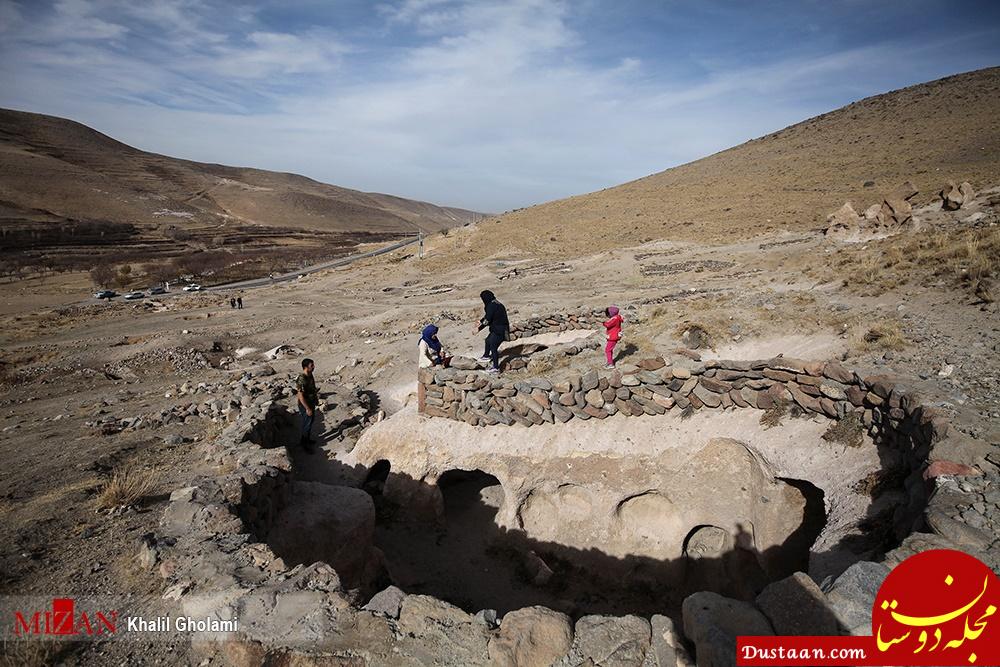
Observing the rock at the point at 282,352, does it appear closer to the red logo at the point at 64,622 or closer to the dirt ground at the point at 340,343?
the dirt ground at the point at 340,343

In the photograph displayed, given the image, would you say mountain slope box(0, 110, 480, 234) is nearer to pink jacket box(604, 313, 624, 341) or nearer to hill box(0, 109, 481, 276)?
hill box(0, 109, 481, 276)

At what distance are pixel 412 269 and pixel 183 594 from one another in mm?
33322

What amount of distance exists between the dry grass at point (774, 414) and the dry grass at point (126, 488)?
7.94 metres

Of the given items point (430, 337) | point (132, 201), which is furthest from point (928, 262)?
point (132, 201)

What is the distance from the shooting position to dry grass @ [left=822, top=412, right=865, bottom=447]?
18.7 feet

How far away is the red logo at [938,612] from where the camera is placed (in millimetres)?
2768

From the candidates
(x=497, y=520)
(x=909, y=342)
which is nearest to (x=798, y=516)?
(x=909, y=342)

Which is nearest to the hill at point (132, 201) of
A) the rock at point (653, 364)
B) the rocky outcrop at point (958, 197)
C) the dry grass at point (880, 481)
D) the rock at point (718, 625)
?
the rock at point (653, 364)

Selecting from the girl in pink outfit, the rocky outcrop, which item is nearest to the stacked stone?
the girl in pink outfit

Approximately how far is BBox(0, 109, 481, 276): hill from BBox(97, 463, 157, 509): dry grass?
6079 centimetres

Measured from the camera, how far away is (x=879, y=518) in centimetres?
466

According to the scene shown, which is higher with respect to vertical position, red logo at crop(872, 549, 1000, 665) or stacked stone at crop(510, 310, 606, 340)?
stacked stone at crop(510, 310, 606, 340)

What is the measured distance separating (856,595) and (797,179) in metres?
48.0

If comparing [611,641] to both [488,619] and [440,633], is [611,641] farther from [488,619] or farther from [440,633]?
[440,633]
